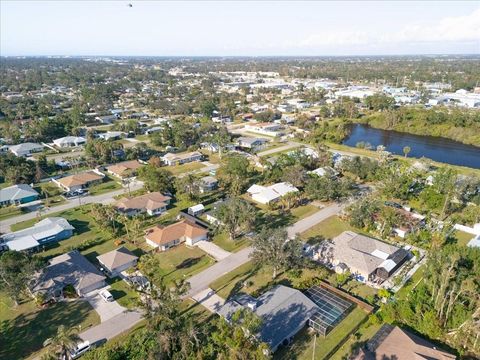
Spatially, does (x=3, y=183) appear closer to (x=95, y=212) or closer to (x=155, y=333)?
(x=95, y=212)

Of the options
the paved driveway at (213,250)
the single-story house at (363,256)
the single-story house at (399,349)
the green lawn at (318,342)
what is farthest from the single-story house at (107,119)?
the single-story house at (399,349)

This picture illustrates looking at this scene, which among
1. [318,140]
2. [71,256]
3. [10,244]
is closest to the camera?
[71,256]

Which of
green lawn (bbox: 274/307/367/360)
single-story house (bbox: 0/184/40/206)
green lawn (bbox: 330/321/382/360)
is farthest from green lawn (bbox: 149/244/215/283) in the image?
single-story house (bbox: 0/184/40/206)

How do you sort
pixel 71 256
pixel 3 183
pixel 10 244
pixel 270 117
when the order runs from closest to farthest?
pixel 71 256 < pixel 10 244 < pixel 3 183 < pixel 270 117

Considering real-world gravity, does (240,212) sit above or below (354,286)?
above

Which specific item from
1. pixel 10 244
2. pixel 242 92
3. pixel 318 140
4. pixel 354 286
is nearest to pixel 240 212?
pixel 354 286

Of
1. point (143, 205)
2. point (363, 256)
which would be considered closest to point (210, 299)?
point (363, 256)

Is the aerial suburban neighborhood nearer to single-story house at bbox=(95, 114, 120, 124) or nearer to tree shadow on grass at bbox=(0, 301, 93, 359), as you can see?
tree shadow on grass at bbox=(0, 301, 93, 359)
